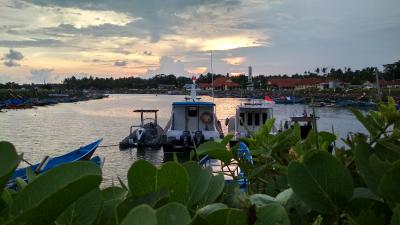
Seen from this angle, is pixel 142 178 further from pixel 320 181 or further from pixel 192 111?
pixel 192 111

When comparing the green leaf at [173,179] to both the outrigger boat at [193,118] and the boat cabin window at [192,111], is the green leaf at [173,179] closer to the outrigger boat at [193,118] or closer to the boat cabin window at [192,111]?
the outrigger boat at [193,118]

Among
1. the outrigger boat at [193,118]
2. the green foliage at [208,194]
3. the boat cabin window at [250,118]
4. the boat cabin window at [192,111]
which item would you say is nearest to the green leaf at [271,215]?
the green foliage at [208,194]

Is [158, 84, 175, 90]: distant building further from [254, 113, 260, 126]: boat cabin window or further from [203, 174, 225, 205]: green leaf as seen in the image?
[203, 174, 225, 205]: green leaf

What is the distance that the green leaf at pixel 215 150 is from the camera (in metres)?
1.02

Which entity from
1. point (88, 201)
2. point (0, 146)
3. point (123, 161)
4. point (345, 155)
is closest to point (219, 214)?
point (88, 201)

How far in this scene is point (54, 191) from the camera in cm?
46

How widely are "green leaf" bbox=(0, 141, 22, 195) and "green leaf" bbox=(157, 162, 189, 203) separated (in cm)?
21

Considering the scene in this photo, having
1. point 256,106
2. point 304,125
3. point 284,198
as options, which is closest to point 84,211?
point 284,198

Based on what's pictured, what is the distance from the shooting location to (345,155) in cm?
98

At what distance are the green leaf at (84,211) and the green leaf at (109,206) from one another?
4 centimetres

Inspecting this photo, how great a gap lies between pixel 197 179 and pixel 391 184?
0.32 m

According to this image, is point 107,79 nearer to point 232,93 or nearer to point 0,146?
point 232,93

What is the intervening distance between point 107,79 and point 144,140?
475 ft

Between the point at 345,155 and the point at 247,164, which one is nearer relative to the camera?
the point at 345,155
